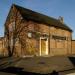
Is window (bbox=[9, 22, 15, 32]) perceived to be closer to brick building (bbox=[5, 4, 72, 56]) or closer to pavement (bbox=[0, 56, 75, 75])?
brick building (bbox=[5, 4, 72, 56])

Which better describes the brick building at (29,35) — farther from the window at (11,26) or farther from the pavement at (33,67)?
the pavement at (33,67)

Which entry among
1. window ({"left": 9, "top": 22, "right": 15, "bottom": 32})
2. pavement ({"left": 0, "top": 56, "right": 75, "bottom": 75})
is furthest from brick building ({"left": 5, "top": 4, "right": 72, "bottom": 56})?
pavement ({"left": 0, "top": 56, "right": 75, "bottom": 75})

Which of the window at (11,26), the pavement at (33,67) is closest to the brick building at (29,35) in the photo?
the window at (11,26)

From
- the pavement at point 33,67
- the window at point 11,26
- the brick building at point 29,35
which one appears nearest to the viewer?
the pavement at point 33,67

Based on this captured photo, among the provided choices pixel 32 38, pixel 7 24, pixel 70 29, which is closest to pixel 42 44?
pixel 32 38

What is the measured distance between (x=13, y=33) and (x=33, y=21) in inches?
147

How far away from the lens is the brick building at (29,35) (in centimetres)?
2767

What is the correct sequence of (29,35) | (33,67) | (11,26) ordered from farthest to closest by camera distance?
(11,26) → (29,35) → (33,67)

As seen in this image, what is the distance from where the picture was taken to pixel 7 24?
31188 millimetres

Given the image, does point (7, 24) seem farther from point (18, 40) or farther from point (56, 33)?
point (56, 33)

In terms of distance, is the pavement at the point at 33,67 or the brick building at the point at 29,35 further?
the brick building at the point at 29,35

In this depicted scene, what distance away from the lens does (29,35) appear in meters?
27.8

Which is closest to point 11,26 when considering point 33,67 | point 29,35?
point 29,35

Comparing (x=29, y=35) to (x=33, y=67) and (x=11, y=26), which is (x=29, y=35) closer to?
(x=11, y=26)
